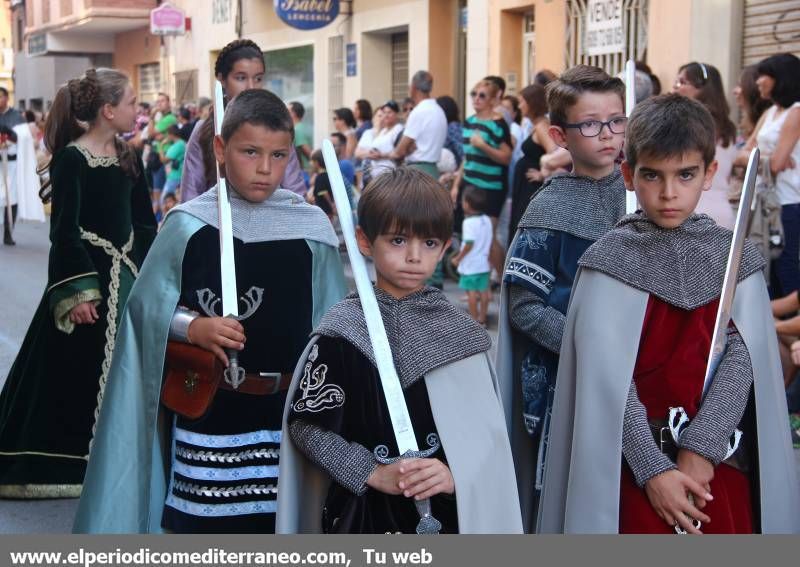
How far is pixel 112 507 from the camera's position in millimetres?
3820

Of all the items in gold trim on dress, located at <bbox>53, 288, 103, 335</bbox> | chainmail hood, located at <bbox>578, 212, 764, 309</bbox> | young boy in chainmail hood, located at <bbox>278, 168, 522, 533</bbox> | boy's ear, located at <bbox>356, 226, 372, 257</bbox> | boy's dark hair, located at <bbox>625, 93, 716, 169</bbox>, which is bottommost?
gold trim on dress, located at <bbox>53, 288, 103, 335</bbox>

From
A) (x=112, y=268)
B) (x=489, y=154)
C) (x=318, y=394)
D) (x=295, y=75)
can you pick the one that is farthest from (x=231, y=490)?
(x=295, y=75)

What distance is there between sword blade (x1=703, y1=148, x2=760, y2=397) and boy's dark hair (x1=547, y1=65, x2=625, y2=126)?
0.84 meters

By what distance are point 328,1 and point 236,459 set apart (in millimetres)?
17845

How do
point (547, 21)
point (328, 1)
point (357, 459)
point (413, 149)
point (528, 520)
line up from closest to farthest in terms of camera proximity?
point (357, 459) < point (528, 520) < point (413, 149) < point (547, 21) < point (328, 1)

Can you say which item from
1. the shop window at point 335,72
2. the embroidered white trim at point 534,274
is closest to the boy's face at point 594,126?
the embroidered white trim at point 534,274

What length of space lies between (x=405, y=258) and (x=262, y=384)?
973mm

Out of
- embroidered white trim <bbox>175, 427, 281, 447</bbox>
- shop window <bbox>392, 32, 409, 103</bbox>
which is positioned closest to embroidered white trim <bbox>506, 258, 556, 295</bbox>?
embroidered white trim <bbox>175, 427, 281, 447</bbox>

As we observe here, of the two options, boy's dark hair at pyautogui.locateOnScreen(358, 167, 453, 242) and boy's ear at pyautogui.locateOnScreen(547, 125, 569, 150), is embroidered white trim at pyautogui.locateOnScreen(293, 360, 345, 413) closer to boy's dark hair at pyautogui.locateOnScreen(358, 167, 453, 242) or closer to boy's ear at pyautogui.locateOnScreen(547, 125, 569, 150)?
boy's dark hair at pyautogui.locateOnScreen(358, 167, 453, 242)

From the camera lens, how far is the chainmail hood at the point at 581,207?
3707mm

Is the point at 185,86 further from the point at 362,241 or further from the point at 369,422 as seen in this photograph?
the point at 369,422

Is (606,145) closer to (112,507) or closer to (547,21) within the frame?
(112,507)

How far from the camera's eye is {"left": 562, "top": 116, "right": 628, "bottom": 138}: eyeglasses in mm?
3742

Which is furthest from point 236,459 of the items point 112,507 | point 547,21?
point 547,21
